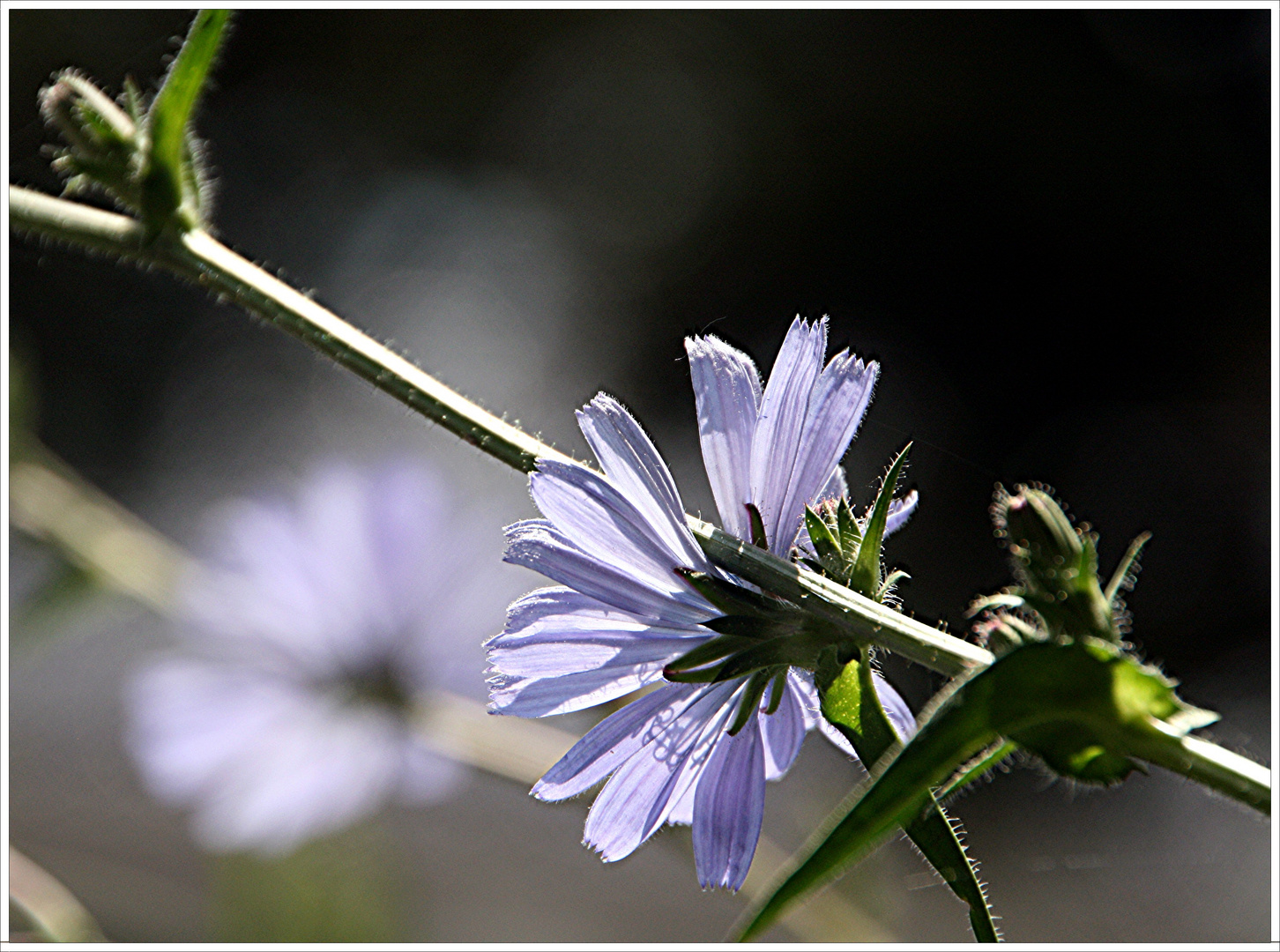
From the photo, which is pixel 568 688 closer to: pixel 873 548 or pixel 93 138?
pixel 873 548

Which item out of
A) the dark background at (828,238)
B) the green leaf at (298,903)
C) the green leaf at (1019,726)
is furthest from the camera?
the dark background at (828,238)

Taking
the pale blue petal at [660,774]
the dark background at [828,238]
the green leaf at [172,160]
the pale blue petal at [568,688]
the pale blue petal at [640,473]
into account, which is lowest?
the pale blue petal at [660,774]

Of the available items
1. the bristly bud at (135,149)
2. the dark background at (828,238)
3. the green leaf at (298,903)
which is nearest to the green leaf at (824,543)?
the bristly bud at (135,149)

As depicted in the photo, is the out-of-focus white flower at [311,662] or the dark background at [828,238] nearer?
the out-of-focus white flower at [311,662]

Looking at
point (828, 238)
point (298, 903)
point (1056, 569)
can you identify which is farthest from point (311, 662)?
point (828, 238)

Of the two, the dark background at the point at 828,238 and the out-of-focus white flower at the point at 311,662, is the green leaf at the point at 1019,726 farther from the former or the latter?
the dark background at the point at 828,238

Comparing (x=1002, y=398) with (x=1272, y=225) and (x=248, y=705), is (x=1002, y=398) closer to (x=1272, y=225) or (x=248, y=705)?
(x=248, y=705)

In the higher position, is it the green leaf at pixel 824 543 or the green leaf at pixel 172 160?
the green leaf at pixel 172 160
